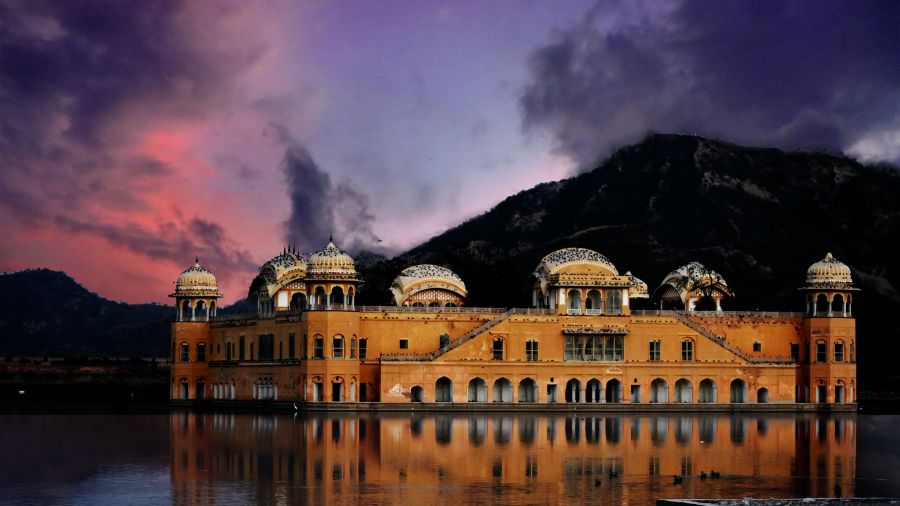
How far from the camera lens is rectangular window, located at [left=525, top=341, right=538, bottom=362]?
7556 cm

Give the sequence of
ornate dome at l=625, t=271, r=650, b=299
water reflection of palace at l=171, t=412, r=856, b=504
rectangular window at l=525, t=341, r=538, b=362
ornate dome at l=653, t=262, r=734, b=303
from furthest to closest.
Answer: ornate dome at l=625, t=271, r=650, b=299
ornate dome at l=653, t=262, r=734, b=303
rectangular window at l=525, t=341, r=538, b=362
water reflection of palace at l=171, t=412, r=856, b=504

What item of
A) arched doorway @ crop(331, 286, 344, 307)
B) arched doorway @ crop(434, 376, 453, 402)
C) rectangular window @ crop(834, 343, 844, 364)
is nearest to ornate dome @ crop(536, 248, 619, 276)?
arched doorway @ crop(434, 376, 453, 402)

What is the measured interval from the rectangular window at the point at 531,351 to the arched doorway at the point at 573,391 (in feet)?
8.01

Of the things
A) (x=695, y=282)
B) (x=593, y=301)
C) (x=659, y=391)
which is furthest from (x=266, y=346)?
(x=695, y=282)

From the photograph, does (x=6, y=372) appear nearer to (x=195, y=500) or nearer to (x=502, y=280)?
(x=502, y=280)

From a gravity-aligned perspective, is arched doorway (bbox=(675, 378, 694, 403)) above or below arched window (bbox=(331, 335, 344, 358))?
below

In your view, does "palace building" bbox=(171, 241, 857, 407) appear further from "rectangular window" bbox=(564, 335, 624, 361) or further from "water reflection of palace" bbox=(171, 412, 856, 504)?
"water reflection of palace" bbox=(171, 412, 856, 504)

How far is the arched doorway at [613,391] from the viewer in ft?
253

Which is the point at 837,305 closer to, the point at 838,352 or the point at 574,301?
the point at 838,352

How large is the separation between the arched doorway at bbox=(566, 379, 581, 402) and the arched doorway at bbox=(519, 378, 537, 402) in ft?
5.91

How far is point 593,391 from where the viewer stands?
76.9 m

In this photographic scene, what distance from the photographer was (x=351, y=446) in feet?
157

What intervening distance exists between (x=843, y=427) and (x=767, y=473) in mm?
23996

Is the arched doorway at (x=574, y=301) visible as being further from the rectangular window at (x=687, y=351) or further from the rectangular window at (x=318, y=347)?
the rectangular window at (x=318, y=347)
